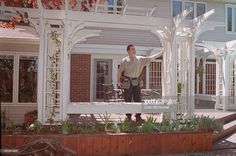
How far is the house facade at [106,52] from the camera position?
8.79 metres

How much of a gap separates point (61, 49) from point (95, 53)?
786 centimetres

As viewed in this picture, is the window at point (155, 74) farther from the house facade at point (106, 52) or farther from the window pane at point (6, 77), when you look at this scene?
the window pane at point (6, 77)

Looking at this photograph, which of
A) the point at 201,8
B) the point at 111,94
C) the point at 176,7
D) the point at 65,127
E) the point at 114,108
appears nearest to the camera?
the point at 65,127

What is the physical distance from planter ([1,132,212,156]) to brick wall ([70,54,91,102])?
8770 mm

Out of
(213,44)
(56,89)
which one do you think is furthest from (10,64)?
(213,44)

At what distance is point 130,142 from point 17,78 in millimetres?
5166

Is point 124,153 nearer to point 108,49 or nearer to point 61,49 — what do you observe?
point 61,49

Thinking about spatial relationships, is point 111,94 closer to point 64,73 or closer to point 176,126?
point 64,73

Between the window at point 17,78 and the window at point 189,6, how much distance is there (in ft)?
33.5

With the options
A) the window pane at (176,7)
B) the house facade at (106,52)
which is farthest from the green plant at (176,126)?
the window pane at (176,7)

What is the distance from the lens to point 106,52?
1549cm

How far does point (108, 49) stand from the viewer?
15.5 metres

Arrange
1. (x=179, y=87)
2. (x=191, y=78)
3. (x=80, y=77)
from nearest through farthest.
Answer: (x=191, y=78), (x=179, y=87), (x=80, y=77)
